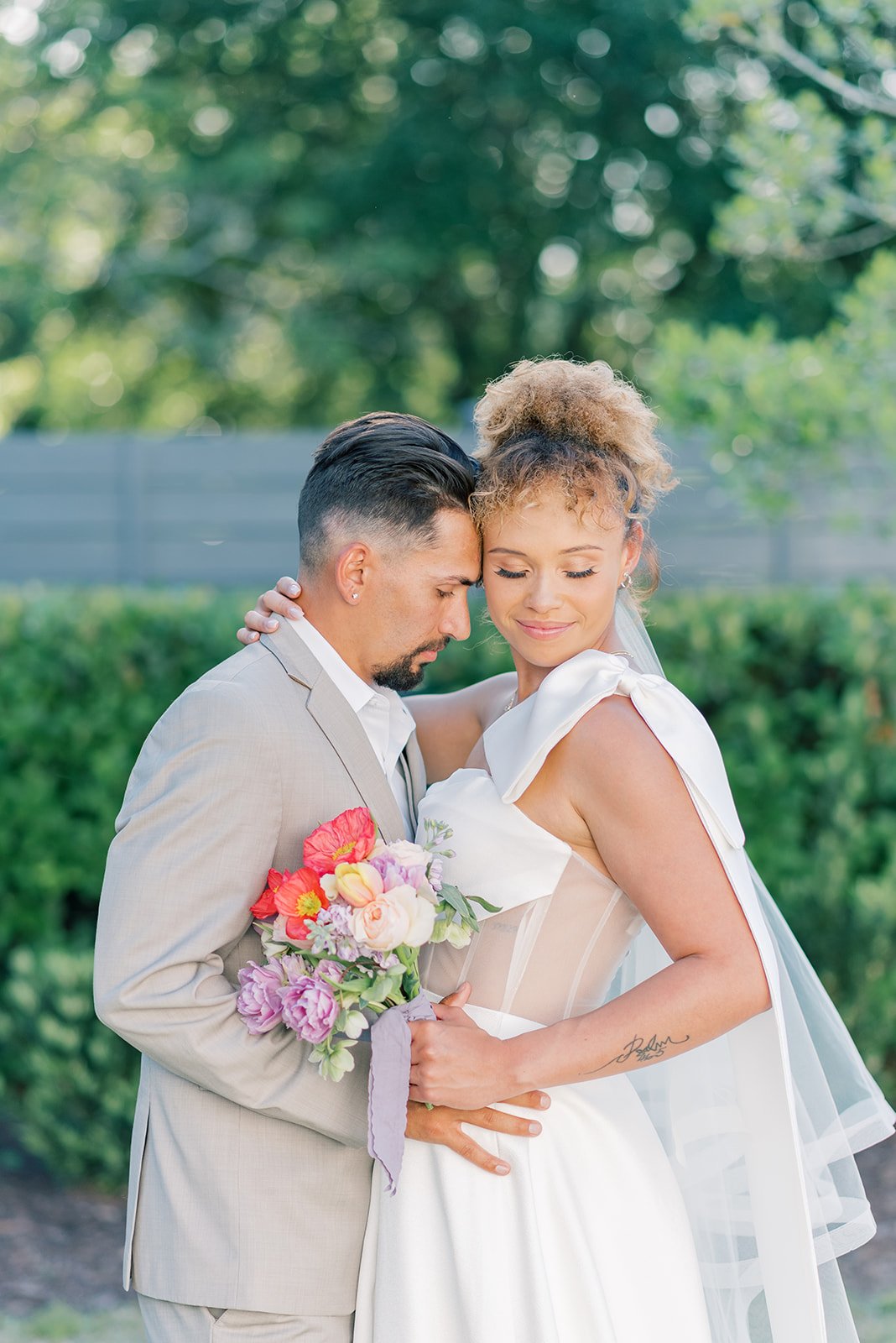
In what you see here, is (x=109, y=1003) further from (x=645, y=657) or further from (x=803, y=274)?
(x=803, y=274)

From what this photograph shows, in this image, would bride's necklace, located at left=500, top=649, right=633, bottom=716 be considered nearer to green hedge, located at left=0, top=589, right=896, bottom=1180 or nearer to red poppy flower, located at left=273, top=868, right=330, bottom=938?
red poppy flower, located at left=273, top=868, right=330, bottom=938

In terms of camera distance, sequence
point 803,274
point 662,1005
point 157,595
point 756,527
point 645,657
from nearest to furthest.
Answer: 1. point 662,1005
2. point 645,657
3. point 157,595
4. point 756,527
5. point 803,274

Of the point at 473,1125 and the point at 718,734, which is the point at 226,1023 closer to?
the point at 473,1125

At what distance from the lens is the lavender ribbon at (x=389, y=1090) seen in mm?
2205

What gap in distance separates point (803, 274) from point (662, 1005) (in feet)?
38.0

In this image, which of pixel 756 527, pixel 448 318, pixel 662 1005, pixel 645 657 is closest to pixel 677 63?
pixel 448 318

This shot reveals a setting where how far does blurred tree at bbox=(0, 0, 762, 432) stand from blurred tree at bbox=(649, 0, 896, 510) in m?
6.22

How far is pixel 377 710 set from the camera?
2.85 meters

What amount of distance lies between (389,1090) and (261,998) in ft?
0.84

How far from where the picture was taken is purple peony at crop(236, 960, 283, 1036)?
229 cm

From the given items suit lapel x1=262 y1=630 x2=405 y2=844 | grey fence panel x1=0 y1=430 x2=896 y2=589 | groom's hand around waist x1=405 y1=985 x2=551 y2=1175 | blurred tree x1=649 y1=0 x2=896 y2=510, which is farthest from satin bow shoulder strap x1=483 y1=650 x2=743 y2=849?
grey fence panel x1=0 y1=430 x2=896 y2=589

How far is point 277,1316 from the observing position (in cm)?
241

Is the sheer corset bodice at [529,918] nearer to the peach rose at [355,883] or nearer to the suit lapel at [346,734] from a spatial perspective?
the suit lapel at [346,734]

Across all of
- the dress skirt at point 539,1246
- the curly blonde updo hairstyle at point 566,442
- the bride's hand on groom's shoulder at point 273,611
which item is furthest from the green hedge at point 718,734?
the dress skirt at point 539,1246
